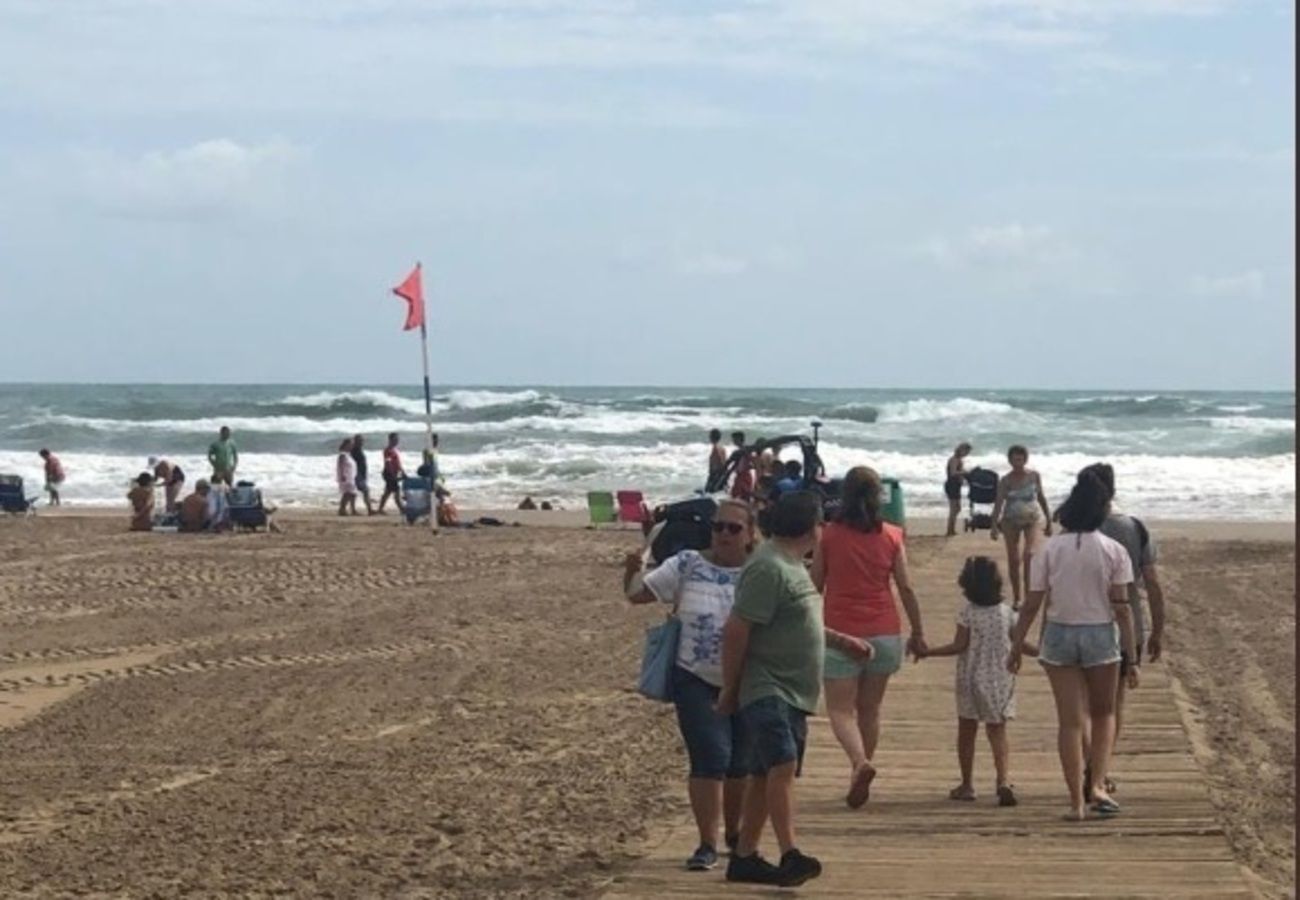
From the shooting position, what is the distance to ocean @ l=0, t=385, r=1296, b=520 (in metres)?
42.9

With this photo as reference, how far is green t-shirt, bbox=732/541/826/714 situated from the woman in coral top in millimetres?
1215

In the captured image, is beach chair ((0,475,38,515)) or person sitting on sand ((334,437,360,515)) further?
person sitting on sand ((334,437,360,515))

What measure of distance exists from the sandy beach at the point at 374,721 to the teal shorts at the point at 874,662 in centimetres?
101

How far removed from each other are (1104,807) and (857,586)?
135 centimetres

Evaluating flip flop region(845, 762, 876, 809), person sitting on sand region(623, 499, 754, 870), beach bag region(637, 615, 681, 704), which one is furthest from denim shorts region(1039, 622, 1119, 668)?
beach bag region(637, 615, 681, 704)

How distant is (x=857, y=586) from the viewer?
8492 millimetres

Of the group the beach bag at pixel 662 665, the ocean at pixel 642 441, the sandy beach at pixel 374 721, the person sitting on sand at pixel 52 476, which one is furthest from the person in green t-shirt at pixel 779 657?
the person sitting on sand at pixel 52 476

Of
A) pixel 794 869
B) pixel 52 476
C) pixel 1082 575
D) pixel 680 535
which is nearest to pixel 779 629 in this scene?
A: pixel 794 869

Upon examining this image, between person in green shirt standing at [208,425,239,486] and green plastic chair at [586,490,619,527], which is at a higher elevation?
person in green shirt standing at [208,425,239,486]

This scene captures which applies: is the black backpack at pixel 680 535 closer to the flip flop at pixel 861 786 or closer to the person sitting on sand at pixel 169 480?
the flip flop at pixel 861 786

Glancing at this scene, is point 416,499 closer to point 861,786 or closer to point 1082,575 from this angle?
point 861,786

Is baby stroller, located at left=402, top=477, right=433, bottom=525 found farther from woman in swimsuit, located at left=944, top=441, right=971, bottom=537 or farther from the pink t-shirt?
the pink t-shirt

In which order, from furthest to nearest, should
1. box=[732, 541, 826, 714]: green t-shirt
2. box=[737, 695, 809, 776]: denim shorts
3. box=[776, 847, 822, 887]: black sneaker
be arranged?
box=[776, 847, 822, 887]: black sneaker
box=[737, 695, 809, 776]: denim shorts
box=[732, 541, 826, 714]: green t-shirt

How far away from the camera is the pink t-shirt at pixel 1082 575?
827 cm
